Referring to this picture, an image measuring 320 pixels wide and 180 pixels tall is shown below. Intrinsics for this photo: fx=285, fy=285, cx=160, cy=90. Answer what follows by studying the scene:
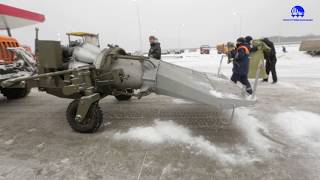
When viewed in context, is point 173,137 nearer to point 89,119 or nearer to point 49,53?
point 89,119

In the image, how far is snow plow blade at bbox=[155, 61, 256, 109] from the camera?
419 centimetres

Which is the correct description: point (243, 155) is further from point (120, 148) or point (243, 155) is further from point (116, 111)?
point (116, 111)

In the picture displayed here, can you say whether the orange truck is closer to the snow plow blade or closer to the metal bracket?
the metal bracket

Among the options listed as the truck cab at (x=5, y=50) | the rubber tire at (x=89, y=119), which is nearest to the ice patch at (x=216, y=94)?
the rubber tire at (x=89, y=119)

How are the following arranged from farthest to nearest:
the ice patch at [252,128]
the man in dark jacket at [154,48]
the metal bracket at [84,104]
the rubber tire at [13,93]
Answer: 1. the rubber tire at [13,93]
2. the man in dark jacket at [154,48]
3. the metal bracket at [84,104]
4. the ice patch at [252,128]

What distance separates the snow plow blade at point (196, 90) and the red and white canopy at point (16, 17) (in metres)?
4.56

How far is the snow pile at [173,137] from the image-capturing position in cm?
371

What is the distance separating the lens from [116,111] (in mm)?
6039

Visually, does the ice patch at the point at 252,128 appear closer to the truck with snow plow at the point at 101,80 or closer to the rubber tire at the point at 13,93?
the truck with snow plow at the point at 101,80

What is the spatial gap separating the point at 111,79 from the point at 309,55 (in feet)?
67.2

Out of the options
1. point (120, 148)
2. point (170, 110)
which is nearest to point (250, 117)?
point (170, 110)

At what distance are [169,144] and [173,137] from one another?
0.85ft

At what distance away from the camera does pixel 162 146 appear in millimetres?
4027

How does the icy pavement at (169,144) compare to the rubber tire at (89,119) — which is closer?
the icy pavement at (169,144)
